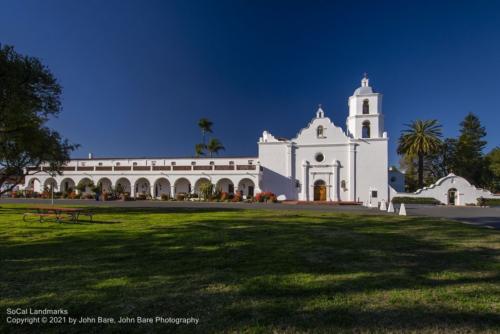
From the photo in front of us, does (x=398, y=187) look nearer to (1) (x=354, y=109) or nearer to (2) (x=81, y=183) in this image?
(1) (x=354, y=109)

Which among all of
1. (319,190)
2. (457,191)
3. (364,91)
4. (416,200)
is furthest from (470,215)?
(364,91)

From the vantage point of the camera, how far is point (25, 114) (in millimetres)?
17625

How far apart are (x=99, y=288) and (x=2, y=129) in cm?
2001

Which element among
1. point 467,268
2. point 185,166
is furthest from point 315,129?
point 467,268

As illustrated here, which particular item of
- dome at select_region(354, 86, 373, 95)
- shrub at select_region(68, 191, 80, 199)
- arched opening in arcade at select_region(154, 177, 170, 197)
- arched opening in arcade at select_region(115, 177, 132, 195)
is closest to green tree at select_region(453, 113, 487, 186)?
dome at select_region(354, 86, 373, 95)

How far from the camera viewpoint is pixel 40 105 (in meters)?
18.1

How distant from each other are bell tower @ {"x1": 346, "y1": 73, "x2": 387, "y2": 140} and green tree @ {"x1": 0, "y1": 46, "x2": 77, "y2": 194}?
34.4 meters

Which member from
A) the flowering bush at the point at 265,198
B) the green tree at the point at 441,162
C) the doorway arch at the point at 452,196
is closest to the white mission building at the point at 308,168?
the flowering bush at the point at 265,198

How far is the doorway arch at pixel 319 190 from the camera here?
37719mm

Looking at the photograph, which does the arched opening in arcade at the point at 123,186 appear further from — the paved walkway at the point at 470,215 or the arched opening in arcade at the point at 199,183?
the paved walkway at the point at 470,215

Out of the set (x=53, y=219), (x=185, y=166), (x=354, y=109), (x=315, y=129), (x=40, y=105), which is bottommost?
(x=53, y=219)

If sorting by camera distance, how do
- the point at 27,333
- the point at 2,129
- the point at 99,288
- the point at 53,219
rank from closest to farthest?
1. the point at 27,333
2. the point at 99,288
3. the point at 53,219
4. the point at 2,129

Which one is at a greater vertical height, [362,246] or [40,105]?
[40,105]

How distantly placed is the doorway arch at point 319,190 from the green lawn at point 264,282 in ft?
96.0
